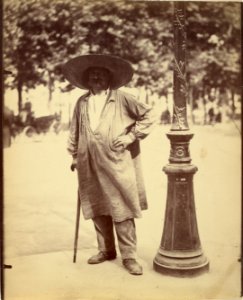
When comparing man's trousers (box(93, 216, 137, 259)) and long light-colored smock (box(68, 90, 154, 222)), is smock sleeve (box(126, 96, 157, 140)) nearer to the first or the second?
long light-colored smock (box(68, 90, 154, 222))

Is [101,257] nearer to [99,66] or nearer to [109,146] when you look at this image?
[109,146]

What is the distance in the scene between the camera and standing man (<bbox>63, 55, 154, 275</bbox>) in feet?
11.2

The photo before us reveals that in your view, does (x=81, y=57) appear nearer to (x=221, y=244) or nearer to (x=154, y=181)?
(x=154, y=181)

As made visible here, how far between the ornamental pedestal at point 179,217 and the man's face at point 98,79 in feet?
2.00

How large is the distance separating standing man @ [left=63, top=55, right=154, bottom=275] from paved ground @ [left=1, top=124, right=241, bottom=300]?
0.08 meters

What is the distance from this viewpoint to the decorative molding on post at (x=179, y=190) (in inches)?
134

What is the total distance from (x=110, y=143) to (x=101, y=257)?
858mm

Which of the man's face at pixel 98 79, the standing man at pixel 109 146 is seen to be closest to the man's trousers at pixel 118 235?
the standing man at pixel 109 146

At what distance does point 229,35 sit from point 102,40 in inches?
38.2

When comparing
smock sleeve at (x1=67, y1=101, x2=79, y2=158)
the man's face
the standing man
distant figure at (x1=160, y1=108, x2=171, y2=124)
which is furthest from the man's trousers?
the man's face

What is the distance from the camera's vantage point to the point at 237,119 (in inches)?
139

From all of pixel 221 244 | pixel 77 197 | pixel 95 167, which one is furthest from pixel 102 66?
pixel 221 244

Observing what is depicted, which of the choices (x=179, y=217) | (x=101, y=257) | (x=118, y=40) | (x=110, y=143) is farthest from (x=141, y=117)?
(x=101, y=257)

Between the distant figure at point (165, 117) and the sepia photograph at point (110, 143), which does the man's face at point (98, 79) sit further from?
the distant figure at point (165, 117)
